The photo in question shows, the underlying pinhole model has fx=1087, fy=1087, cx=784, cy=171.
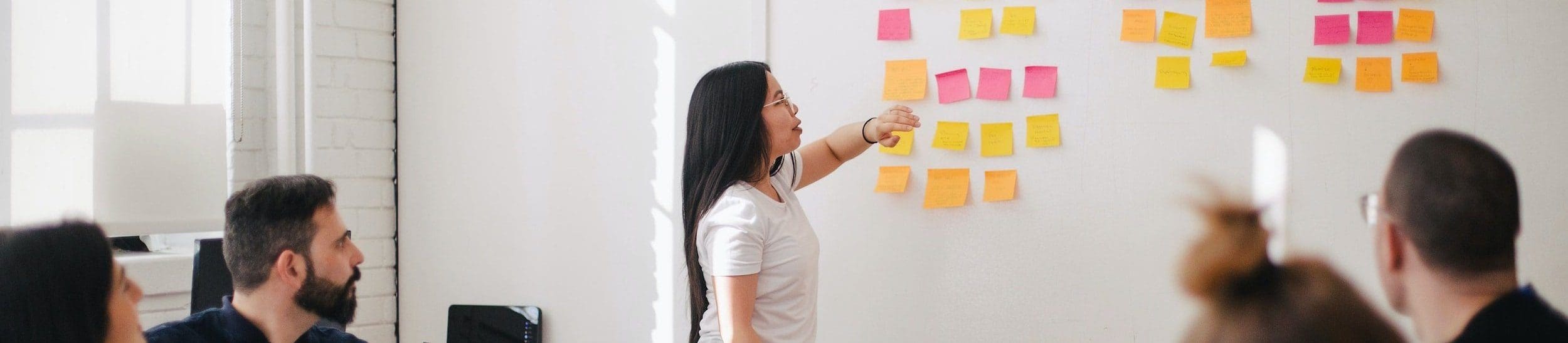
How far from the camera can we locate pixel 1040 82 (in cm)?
227

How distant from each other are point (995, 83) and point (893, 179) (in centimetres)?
31

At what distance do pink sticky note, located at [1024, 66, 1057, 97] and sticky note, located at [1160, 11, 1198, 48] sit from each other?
9.0 inches

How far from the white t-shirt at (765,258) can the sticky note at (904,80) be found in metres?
0.42

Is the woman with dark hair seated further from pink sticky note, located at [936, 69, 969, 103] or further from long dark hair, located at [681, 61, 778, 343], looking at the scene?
pink sticky note, located at [936, 69, 969, 103]

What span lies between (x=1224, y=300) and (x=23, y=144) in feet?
9.59

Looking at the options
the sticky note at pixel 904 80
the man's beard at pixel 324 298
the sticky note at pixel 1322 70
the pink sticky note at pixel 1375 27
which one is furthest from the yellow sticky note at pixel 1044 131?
the man's beard at pixel 324 298

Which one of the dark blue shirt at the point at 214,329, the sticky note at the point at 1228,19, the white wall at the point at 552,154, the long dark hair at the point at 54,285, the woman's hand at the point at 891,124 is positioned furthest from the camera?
the white wall at the point at 552,154

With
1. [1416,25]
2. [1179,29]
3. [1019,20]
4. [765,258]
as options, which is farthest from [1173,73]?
[765,258]

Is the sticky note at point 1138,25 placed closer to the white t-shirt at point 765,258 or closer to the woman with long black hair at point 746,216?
the woman with long black hair at point 746,216

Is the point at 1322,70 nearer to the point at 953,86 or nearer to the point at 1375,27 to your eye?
the point at 1375,27

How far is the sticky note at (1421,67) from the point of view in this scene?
200 centimetres

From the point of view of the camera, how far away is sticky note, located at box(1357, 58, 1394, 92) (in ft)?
6.64

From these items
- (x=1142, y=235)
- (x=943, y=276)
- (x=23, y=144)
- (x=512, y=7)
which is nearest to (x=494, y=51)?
(x=512, y=7)

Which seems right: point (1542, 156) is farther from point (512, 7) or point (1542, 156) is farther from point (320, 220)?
point (512, 7)
